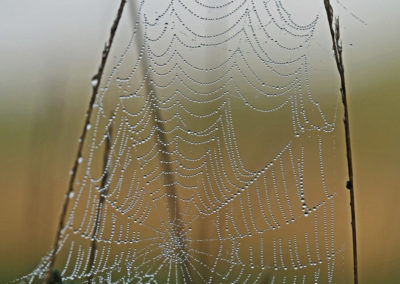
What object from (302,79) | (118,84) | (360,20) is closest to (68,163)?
(118,84)

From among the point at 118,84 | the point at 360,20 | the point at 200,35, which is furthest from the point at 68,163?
the point at 360,20

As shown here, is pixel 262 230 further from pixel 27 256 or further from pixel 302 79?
pixel 27 256

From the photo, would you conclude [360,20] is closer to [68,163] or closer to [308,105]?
[308,105]

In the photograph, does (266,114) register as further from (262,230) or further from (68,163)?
(68,163)

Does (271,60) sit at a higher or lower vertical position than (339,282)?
higher

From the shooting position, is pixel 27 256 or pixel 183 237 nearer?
pixel 27 256

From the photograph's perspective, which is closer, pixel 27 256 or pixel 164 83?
pixel 27 256

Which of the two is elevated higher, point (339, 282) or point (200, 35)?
point (200, 35)

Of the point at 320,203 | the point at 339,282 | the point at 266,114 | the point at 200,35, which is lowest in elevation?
the point at 339,282
